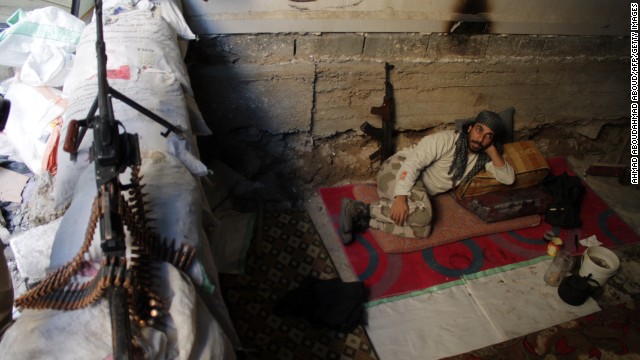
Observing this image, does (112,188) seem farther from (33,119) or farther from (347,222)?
(347,222)

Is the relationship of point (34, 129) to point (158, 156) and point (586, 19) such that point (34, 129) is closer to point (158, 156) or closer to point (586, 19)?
point (158, 156)

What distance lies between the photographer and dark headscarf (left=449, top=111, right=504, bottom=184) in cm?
362

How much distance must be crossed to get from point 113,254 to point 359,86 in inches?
117

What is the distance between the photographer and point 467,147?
12.3ft

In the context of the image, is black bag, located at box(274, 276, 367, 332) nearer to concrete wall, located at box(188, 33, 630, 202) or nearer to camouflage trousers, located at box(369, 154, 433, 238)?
camouflage trousers, located at box(369, 154, 433, 238)

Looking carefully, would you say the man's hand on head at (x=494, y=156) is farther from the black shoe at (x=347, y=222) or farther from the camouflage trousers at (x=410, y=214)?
the black shoe at (x=347, y=222)

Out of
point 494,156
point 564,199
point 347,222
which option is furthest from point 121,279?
point 564,199

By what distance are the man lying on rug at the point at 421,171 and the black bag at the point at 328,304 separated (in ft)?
1.87

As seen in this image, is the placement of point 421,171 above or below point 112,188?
below

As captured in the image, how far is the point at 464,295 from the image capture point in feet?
11.1

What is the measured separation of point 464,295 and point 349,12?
238 cm

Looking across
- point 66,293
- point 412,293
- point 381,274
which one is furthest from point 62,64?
point 412,293

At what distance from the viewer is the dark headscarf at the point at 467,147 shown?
362 centimetres

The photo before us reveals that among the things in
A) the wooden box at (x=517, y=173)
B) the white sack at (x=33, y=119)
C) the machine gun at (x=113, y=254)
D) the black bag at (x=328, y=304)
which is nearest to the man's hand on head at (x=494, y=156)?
the wooden box at (x=517, y=173)
